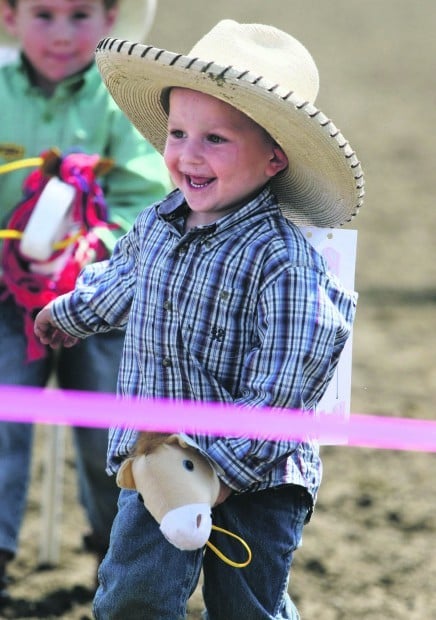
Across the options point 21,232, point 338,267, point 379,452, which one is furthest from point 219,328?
point 379,452

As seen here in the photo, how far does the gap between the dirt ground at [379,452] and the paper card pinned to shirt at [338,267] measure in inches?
11.8

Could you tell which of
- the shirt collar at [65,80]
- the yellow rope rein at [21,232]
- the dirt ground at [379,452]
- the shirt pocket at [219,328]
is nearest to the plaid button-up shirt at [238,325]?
the shirt pocket at [219,328]

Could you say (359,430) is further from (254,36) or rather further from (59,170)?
(254,36)

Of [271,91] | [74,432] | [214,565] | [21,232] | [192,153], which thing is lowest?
[214,565]

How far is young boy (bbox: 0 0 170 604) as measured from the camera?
12.1 ft

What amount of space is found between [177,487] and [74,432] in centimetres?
146

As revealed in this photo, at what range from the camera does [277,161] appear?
8.59 ft

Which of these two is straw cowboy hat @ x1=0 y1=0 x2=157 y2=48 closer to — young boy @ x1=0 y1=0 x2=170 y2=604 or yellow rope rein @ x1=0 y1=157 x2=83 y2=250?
young boy @ x1=0 y1=0 x2=170 y2=604

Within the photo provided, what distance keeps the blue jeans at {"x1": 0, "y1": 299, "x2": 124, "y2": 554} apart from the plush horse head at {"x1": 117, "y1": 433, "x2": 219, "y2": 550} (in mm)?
1242

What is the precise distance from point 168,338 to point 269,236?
309 millimetres

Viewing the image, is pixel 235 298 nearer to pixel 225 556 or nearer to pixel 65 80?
pixel 225 556

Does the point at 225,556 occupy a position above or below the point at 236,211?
below

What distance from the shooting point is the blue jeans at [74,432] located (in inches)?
144

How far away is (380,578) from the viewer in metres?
3.95
